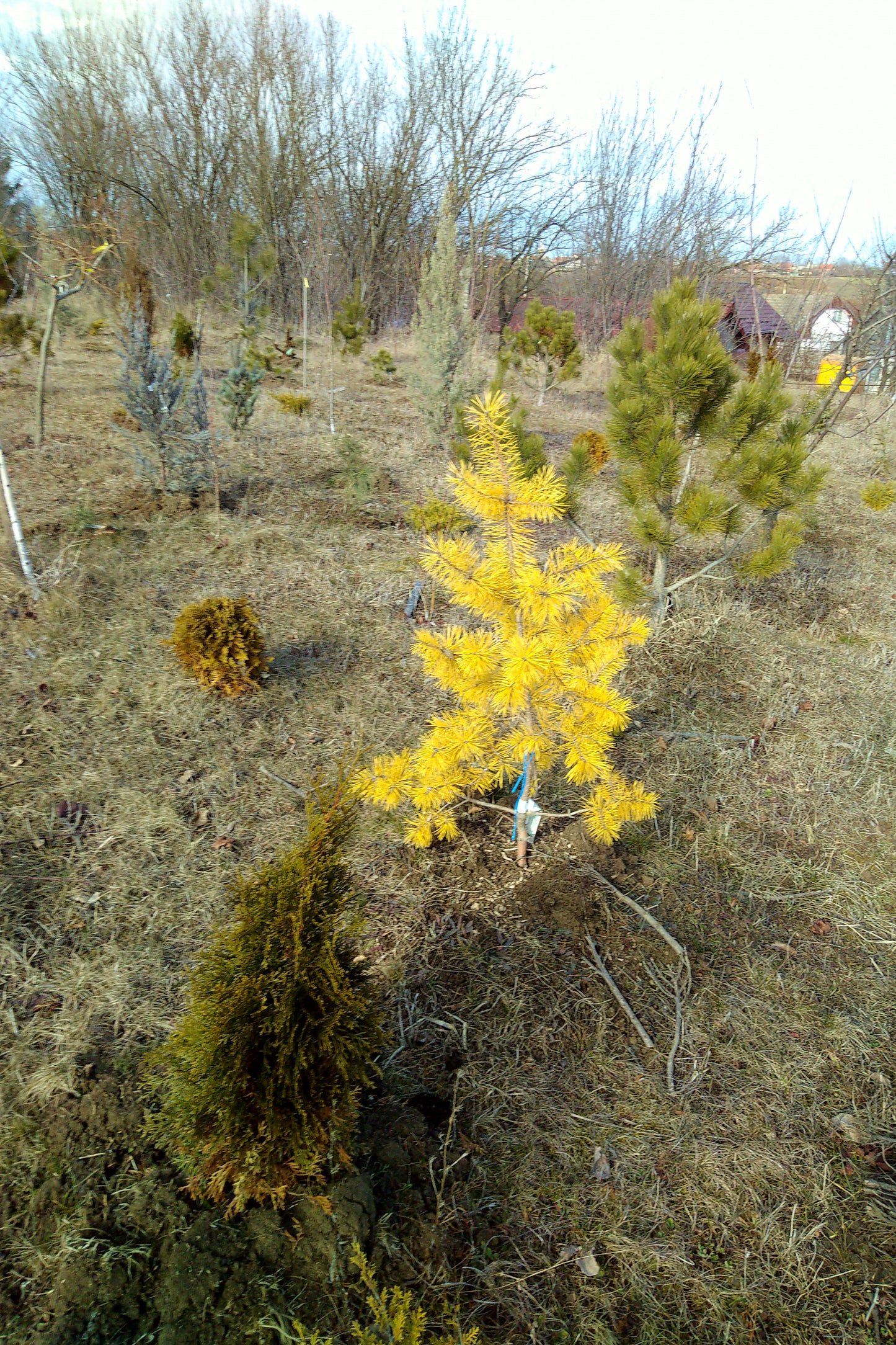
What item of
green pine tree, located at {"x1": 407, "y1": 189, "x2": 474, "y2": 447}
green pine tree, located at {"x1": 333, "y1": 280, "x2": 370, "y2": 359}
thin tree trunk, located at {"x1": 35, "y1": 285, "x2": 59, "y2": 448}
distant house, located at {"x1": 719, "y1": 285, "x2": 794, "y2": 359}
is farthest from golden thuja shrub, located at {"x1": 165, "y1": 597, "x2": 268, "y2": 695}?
green pine tree, located at {"x1": 333, "y1": 280, "x2": 370, "y2": 359}

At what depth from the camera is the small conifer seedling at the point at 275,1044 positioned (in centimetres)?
137

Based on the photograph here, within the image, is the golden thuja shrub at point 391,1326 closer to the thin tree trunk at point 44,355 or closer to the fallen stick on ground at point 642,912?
the fallen stick on ground at point 642,912

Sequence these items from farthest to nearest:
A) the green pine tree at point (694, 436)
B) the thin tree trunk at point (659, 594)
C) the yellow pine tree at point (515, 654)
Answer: the thin tree trunk at point (659, 594), the green pine tree at point (694, 436), the yellow pine tree at point (515, 654)

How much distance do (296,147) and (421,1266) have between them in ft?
70.1

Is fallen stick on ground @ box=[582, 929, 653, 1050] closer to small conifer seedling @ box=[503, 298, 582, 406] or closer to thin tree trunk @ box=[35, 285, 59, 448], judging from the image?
thin tree trunk @ box=[35, 285, 59, 448]


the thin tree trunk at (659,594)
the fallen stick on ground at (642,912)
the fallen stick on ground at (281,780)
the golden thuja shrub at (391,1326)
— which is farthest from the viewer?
the thin tree trunk at (659,594)

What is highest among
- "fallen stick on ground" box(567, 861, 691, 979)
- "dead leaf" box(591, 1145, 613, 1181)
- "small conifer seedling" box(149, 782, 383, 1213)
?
"small conifer seedling" box(149, 782, 383, 1213)

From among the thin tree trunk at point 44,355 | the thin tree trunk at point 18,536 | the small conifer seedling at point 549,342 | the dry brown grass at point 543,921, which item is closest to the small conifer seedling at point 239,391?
the thin tree trunk at point 44,355

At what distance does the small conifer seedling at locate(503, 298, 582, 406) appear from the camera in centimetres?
1101

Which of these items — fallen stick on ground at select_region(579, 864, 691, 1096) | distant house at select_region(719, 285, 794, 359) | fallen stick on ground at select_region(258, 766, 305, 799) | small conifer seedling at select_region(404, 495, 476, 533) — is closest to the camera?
fallen stick on ground at select_region(579, 864, 691, 1096)

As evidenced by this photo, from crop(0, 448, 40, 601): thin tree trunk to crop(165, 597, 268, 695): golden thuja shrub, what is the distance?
3.94 feet

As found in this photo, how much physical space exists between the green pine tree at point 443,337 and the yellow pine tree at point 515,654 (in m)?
6.01

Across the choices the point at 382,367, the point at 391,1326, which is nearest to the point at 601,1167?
the point at 391,1326

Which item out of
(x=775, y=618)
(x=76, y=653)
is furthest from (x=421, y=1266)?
(x=775, y=618)
